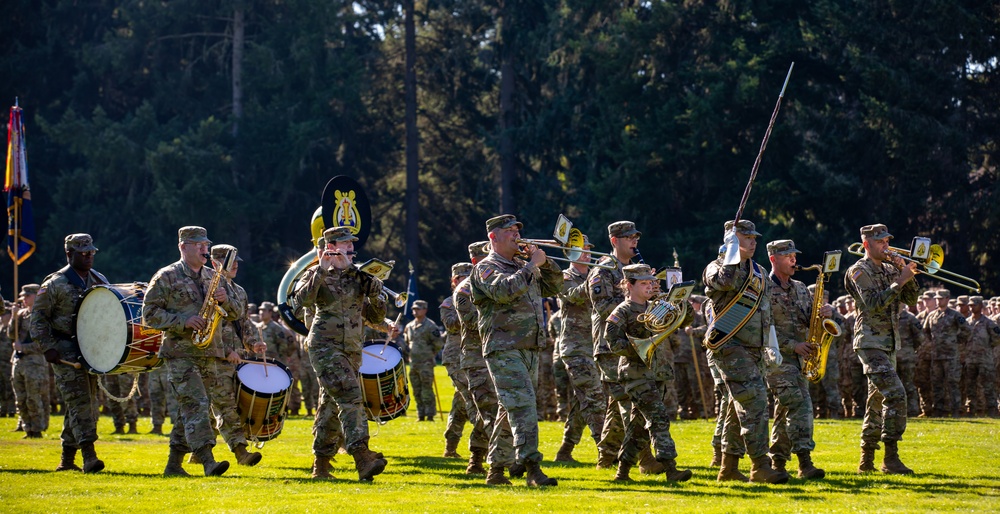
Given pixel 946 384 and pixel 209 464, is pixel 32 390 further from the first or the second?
pixel 946 384

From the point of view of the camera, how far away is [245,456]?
14.5m

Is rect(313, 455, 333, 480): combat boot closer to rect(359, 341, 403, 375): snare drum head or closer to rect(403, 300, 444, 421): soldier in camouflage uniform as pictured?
rect(359, 341, 403, 375): snare drum head

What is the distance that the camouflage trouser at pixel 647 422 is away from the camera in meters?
12.2

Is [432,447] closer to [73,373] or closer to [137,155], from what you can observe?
[73,373]

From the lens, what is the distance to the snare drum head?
14356 millimetres

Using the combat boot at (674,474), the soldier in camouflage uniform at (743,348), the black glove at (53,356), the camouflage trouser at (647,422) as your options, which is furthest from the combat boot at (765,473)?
the black glove at (53,356)

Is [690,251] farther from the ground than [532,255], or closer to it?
farther from the ground

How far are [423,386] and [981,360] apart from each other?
35.1 ft

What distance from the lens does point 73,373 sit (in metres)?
13.8

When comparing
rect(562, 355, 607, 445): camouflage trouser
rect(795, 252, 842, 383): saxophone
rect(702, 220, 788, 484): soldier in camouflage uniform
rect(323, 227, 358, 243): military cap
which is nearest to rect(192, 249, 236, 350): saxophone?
rect(323, 227, 358, 243): military cap

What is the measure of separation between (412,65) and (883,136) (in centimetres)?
2198

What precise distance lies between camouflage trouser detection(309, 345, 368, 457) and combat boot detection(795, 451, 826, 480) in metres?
4.38

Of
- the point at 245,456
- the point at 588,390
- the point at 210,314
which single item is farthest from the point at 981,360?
the point at 210,314

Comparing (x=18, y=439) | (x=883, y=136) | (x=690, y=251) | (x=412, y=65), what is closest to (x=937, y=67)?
(x=883, y=136)
